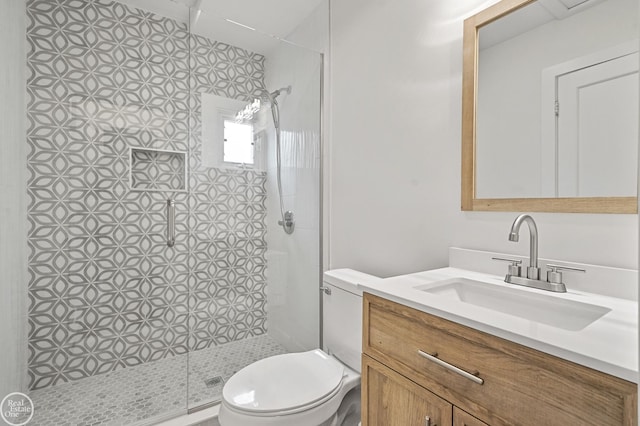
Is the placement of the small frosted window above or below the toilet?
above

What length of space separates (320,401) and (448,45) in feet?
4.73

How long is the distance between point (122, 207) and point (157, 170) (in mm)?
314

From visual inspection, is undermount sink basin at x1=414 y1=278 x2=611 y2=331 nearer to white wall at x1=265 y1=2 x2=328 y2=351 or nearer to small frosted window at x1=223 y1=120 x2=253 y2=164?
white wall at x1=265 y1=2 x2=328 y2=351

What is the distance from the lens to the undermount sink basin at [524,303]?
75 centimetres

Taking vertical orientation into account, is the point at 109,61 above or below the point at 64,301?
above

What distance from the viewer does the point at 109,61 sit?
1925 millimetres

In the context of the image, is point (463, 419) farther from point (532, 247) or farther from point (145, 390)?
point (145, 390)

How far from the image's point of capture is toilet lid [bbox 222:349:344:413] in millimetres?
1090

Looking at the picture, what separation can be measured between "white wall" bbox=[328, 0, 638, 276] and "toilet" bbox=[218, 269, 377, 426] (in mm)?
282

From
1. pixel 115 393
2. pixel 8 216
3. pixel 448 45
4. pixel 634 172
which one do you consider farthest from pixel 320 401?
pixel 8 216

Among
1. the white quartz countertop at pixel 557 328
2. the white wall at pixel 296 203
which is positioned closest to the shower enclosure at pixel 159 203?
the white wall at pixel 296 203

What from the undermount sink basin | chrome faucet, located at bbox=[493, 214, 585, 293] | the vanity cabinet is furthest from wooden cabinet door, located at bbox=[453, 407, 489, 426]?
chrome faucet, located at bbox=[493, 214, 585, 293]

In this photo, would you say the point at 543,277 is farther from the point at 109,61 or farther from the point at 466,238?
the point at 109,61

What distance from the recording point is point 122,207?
1988mm
